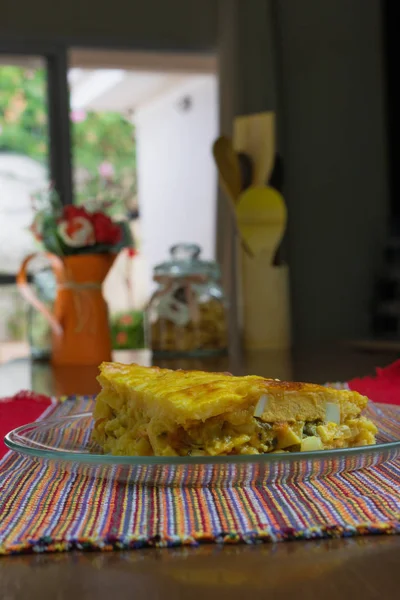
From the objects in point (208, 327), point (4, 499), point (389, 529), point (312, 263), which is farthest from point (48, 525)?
point (312, 263)

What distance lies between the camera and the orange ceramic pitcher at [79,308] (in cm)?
181

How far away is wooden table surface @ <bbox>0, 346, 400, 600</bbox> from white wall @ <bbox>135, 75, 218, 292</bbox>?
549cm

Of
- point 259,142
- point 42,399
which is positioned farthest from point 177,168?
point 42,399

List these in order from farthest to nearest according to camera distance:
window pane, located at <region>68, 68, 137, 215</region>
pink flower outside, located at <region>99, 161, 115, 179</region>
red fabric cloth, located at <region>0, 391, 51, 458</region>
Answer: pink flower outside, located at <region>99, 161, 115, 179</region>, window pane, located at <region>68, 68, 137, 215</region>, red fabric cloth, located at <region>0, 391, 51, 458</region>

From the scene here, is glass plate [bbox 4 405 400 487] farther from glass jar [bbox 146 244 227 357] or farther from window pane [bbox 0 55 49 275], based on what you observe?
Result: window pane [bbox 0 55 49 275]

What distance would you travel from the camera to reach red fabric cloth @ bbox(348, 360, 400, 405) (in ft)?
3.26

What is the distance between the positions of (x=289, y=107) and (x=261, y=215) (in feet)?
5.39

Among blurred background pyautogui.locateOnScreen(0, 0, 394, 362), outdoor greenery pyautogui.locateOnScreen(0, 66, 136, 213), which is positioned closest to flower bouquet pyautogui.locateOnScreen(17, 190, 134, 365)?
outdoor greenery pyautogui.locateOnScreen(0, 66, 136, 213)

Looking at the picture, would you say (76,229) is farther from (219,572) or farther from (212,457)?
(219,572)

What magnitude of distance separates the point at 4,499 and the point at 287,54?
332 cm

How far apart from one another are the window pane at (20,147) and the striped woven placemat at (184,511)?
320 centimetres

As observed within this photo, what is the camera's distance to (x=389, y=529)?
18.0 inches

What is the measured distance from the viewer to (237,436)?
0.56m

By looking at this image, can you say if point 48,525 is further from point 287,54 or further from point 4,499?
point 287,54
